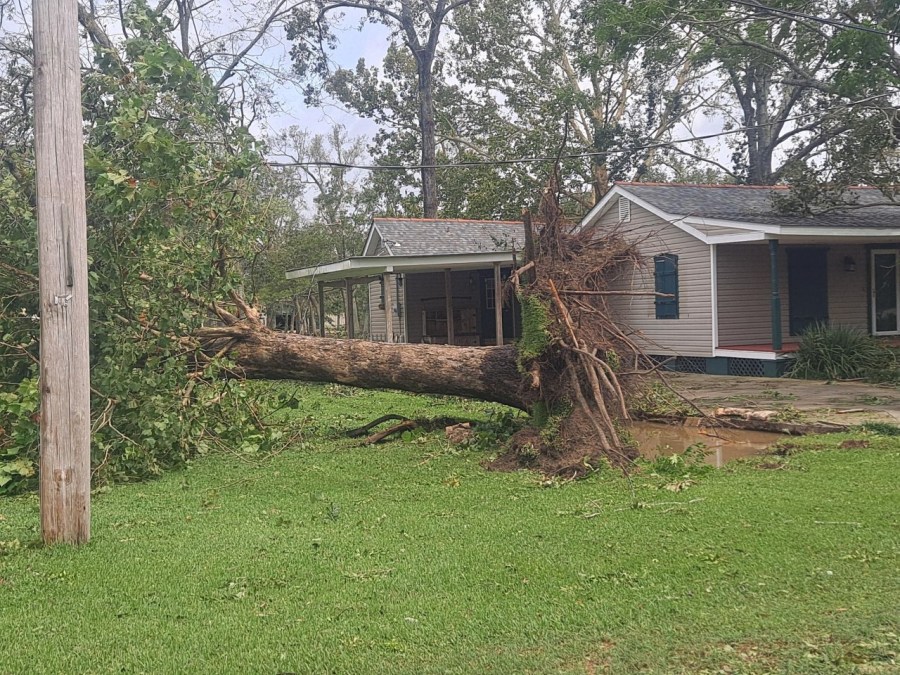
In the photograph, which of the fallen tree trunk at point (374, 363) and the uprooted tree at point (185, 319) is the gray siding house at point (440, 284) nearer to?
the fallen tree trunk at point (374, 363)

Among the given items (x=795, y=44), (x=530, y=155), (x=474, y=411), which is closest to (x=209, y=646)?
(x=474, y=411)

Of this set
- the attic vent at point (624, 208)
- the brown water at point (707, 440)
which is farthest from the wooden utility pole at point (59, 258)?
the attic vent at point (624, 208)

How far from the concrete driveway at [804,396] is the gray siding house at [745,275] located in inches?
55.5

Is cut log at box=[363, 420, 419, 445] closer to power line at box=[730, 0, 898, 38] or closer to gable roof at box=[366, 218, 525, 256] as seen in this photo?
power line at box=[730, 0, 898, 38]

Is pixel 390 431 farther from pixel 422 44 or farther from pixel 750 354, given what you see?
pixel 422 44

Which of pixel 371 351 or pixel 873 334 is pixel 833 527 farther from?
pixel 873 334

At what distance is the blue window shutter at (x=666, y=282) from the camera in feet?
55.0

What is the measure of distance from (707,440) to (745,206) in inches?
410

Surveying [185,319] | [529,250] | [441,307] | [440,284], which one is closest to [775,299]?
[529,250]

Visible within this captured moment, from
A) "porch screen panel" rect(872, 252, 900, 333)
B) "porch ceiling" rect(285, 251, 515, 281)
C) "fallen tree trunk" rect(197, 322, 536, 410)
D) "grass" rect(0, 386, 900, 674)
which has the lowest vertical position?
"grass" rect(0, 386, 900, 674)

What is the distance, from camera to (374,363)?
9148 mm

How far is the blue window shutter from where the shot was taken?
660 inches

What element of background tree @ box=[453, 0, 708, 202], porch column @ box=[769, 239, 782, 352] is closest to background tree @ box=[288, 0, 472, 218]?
background tree @ box=[453, 0, 708, 202]

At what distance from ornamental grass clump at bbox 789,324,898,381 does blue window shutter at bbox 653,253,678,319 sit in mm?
3061
